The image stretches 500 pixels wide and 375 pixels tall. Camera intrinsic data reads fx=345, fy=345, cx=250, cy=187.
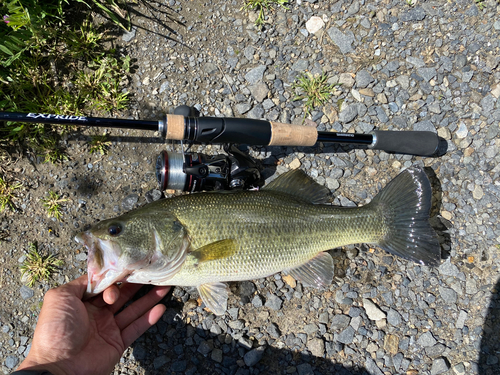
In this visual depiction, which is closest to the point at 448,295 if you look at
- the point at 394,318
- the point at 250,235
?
the point at 394,318

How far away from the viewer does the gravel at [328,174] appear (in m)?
3.62

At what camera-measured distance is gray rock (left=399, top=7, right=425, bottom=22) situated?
3.91 metres

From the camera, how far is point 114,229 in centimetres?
287

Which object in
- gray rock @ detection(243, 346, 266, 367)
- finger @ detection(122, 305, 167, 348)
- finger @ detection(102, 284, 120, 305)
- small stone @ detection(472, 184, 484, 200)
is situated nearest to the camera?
finger @ detection(102, 284, 120, 305)

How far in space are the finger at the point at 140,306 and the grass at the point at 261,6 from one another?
123 inches

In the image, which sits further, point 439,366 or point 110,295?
point 439,366

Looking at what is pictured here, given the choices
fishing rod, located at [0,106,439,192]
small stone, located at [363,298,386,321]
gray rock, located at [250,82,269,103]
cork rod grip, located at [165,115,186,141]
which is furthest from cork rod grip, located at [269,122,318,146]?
small stone, located at [363,298,386,321]

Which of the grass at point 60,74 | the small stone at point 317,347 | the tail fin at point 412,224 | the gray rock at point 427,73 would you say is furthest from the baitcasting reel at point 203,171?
the gray rock at point 427,73

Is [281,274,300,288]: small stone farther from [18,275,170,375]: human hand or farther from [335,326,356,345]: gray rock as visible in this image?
[18,275,170,375]: human hand

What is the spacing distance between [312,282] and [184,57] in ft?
9.24

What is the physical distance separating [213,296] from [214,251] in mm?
581

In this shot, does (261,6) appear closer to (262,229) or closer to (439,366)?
(262,229)

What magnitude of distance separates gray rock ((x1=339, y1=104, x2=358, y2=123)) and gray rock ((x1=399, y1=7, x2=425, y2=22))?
117 cm

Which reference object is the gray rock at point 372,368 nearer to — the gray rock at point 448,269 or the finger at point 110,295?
the gray rock at point 448,269
